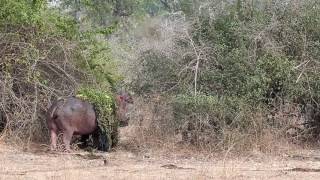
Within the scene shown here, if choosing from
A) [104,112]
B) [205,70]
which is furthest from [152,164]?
[205,70]

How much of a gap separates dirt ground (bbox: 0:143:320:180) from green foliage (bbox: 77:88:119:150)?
1.30 ft

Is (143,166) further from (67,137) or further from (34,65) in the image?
(34,65)

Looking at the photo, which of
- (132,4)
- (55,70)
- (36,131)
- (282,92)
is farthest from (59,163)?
(132,4)

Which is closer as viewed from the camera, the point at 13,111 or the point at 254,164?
the point at 254,164

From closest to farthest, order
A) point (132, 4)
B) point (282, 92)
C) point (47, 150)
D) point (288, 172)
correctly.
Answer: point (288, 172)
point (47, 150)
point (282, 92)
point (132, 4)

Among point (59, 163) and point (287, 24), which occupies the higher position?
point (287, 24)

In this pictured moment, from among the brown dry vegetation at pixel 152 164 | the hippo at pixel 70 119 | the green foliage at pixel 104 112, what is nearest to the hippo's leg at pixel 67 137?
the hippo at pixel 70 119

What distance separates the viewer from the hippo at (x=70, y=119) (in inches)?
498

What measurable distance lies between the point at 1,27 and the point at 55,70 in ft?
4.79

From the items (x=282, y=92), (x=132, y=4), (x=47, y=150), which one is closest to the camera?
(x=47, y=150)

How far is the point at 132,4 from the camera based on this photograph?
122 ft

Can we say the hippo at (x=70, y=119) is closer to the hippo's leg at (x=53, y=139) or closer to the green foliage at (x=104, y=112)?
the hippo's leg at (x=53, y=139)

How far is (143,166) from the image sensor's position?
1069cm

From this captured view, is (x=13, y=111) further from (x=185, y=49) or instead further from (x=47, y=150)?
(x=185, y=49)
